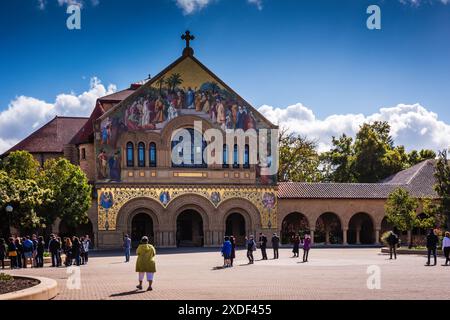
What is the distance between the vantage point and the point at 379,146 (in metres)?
75.3

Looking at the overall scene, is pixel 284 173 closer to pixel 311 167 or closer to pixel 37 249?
pixel 311 167

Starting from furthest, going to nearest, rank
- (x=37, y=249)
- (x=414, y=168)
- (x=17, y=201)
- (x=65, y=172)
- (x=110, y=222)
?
(x=414, y=168) < (x=110, y=222) < (x=65, y=172) < (x=37, y=249) < (x=17, y=201)

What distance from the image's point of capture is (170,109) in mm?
50344

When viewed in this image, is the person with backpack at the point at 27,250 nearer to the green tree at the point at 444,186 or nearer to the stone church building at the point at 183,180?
the stone church building at the point at 183,180

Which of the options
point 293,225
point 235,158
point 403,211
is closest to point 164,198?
point 235,158

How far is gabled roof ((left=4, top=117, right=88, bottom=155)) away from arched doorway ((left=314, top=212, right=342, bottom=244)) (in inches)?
878

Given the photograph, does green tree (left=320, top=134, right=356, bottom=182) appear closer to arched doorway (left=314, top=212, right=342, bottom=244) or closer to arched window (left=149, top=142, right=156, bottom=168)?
Answer: arched doorway (left=314, top=212, right=342, bottom=244)

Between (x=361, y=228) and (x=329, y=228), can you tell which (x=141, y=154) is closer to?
(x=329, y=228)

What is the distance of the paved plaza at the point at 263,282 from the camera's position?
18359mm

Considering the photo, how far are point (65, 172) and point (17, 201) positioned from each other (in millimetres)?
13953

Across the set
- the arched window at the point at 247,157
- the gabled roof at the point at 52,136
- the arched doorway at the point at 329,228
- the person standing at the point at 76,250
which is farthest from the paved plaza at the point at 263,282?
the gabled roof at the point at 52,136
